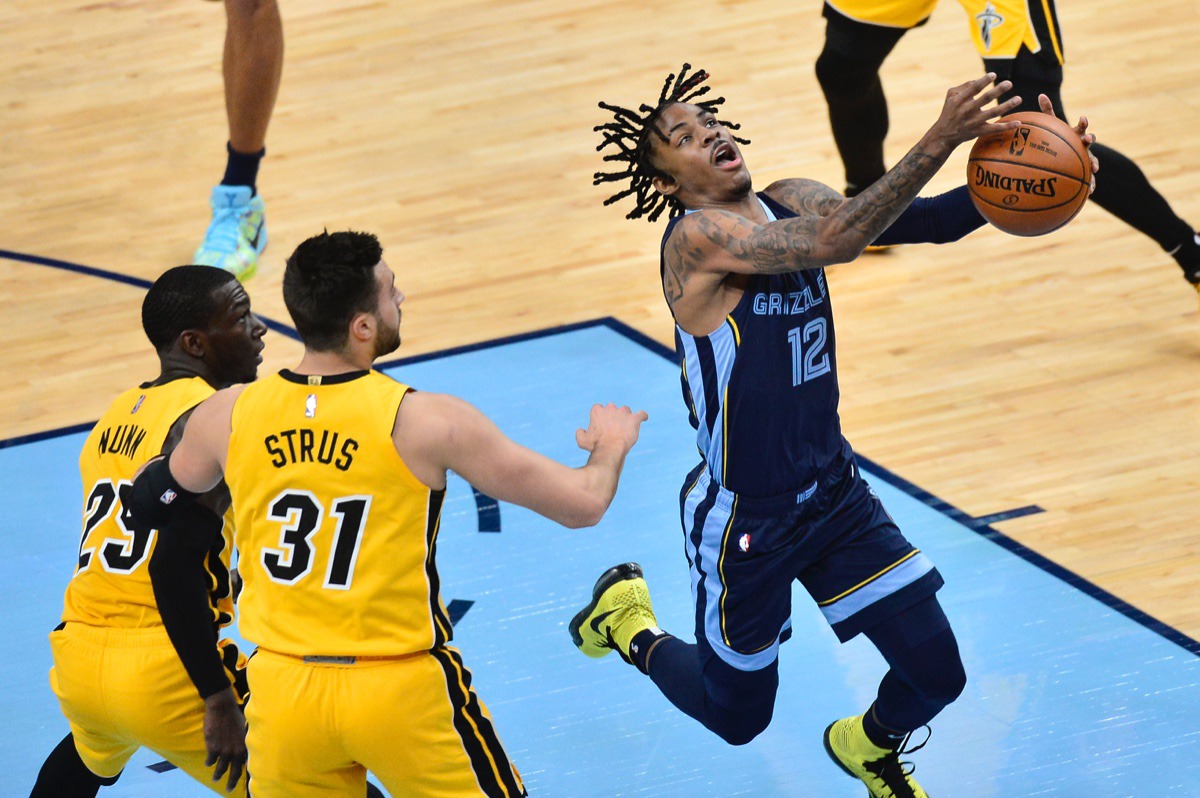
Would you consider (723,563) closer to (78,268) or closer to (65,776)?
(65,776)

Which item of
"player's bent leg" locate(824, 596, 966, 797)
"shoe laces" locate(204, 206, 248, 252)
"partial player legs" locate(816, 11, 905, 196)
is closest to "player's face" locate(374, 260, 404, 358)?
"player's bent leg" locate(824, 596, 966, 797)

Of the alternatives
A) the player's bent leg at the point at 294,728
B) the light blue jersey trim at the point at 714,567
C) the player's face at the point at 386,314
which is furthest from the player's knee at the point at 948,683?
the player's face at the point at 386,314

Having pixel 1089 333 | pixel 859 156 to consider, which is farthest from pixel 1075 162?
pixel 859 156

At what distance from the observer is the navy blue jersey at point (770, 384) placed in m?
3.64

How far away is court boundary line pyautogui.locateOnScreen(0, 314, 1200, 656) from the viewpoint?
4613mm

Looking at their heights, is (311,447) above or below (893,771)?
above

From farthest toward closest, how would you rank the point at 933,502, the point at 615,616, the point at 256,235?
the point at 256,235, the point at 933,502, the point at 615,616

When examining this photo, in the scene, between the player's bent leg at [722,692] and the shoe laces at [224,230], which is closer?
the player's bent leg at [722,692]

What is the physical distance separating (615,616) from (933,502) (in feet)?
4.65

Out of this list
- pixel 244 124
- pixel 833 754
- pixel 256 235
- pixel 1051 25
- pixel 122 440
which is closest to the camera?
pixel 122 440

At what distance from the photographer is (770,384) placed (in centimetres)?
364

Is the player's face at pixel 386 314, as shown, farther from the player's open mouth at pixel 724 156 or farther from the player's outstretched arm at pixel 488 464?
the player's open mouth at pixel 724 156

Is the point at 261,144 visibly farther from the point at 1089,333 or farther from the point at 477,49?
the point at 1089,333

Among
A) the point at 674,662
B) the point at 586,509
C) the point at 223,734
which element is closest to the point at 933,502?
the point at 674,662
